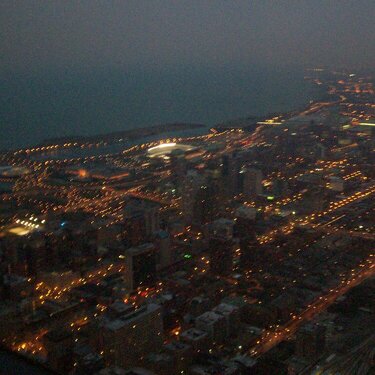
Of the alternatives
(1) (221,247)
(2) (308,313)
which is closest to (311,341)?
(2) (308,313)

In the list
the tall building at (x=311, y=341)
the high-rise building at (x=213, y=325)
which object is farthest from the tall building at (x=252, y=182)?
the tall building at (x=311, y=341)

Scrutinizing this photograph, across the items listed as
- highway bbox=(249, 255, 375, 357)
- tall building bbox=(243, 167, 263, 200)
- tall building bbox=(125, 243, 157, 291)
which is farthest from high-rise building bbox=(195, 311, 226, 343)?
tall building bbox=(243, 167, 263, 200)

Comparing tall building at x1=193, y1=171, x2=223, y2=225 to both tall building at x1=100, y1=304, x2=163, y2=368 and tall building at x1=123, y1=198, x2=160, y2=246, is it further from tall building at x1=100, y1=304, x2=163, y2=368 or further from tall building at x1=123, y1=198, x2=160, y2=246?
tall building at x1=100, y1=304, x2=163, y2=368

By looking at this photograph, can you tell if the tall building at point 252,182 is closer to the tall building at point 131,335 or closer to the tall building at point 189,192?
the tall building at point 189,192

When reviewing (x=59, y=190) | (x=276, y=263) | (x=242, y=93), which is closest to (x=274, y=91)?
(x=242, y=93)

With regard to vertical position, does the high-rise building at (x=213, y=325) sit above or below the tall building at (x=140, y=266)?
above

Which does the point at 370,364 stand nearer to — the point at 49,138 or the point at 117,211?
the point at 117,211
